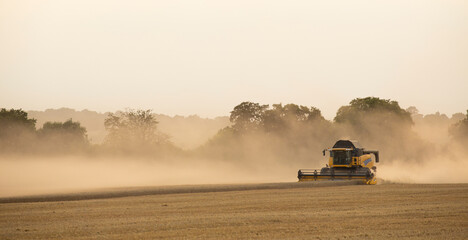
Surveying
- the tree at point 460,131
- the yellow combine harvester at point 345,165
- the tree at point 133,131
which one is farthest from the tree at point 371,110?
the yellow combine harvester at point 345,165

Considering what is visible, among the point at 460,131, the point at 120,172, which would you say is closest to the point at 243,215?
the point at 120,172

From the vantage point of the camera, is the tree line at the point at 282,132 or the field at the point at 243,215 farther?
the tree line at the point at 282,132

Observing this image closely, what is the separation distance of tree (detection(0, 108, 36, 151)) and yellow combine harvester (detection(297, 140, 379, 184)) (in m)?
47.8

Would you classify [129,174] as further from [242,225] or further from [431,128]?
[431,128]

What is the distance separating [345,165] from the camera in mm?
48188

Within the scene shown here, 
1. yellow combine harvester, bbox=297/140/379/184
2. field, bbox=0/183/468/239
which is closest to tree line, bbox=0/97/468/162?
yellow combine harvester, bbox=297/140/379/184

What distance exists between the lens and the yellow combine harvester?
150ft

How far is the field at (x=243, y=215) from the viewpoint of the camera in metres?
20.0

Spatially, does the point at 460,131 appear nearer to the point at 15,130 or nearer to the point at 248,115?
the point at 248,115

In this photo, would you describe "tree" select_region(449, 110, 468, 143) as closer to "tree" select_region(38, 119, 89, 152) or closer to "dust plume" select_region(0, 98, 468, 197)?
"dust plume" select_region(0, 98, 468, 197)

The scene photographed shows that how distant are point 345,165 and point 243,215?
25074 mm

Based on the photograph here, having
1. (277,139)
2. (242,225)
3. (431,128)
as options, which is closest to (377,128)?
(277,139)

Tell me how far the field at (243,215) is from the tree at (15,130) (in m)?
51.6

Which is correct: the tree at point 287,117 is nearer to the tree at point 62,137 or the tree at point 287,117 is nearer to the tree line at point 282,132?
the tree line at point 282,132
